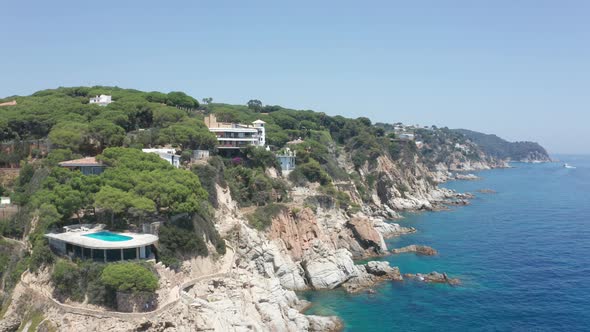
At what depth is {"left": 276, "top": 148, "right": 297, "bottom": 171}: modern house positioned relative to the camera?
64438 millimetres

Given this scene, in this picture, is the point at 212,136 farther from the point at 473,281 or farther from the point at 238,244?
the point at 473,281

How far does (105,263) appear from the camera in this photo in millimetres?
28781

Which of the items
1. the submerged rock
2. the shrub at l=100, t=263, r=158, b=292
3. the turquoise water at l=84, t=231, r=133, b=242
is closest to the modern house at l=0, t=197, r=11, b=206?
the turquoise water at l=84, t=231, r=133, b=242

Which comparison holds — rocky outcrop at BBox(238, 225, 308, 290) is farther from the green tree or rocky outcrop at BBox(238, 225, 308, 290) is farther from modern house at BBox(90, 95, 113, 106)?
modern house at BBox(90, 95, 113, 106)

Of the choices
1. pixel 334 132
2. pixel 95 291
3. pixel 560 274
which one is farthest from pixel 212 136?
pixel 334 132

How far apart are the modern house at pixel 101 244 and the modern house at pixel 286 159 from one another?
33.9 meters

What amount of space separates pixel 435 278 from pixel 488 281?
16.6ft

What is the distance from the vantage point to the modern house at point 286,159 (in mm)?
64438

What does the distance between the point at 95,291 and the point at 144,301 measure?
117 inches

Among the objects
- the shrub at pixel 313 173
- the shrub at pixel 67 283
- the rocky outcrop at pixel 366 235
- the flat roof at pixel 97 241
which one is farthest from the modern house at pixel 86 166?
the shrub at pixel 313 173

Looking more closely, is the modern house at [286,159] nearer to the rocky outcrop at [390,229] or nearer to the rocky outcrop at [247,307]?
the rocky outcrop at [390,229]

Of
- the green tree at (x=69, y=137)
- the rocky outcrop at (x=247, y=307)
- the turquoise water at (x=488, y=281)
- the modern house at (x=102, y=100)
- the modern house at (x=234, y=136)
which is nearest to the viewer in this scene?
the rocky outcrop at (x=247, y=307)

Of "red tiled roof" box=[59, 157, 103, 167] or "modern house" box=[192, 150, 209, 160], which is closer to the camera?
"red tiled roof" box=[59, 157, 103, 167]

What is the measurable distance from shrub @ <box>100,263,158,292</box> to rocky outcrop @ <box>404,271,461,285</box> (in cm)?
2801
